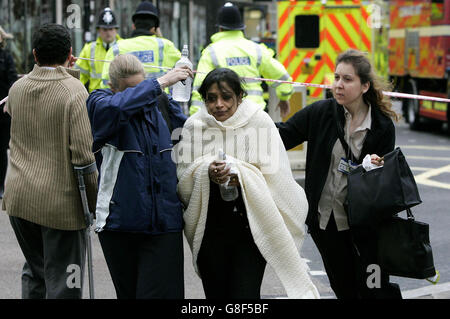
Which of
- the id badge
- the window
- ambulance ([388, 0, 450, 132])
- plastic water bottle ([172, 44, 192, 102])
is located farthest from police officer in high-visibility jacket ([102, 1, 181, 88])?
ambulance ([388, 0, 450, 132])

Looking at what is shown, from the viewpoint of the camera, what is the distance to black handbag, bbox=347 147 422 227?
15.0ft

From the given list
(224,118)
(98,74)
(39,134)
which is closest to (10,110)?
(39,134)

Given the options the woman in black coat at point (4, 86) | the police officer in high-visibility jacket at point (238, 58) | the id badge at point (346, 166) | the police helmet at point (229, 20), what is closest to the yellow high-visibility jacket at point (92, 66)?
the woman in black coat at point (4, 86)

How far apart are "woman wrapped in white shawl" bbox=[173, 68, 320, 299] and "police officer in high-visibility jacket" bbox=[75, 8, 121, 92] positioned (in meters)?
5.13

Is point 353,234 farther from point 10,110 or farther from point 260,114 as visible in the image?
point 10,110

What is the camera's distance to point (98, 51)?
9820mm

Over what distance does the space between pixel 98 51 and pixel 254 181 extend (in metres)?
5.79

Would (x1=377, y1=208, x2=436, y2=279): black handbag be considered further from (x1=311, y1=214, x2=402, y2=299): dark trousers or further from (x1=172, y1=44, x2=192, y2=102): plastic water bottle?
(x1=172, y1=44, x2=192, y2=102): plastic water bottle

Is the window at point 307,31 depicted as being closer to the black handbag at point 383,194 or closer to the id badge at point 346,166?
the id badge at point 346,166

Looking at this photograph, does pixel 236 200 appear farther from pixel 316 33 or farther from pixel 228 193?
pixel 316 33

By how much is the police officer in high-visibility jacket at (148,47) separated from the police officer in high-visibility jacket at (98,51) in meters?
0.98

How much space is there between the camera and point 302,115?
503cm

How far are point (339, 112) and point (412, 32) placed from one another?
14372mm

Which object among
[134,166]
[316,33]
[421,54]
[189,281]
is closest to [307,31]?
[316,33]
